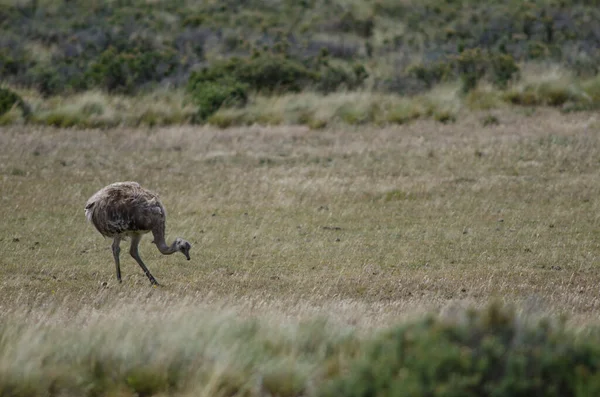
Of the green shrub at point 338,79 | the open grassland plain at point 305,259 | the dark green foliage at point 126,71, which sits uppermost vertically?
the open grassland plain at point 305,259

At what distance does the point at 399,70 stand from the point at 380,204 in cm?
1493

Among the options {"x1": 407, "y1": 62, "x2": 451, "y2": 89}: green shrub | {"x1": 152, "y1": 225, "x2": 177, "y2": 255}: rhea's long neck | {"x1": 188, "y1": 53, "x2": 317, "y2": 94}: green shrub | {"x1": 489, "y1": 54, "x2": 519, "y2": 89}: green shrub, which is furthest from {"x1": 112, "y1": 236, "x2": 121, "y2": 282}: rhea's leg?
{"x1": 407, "y1": 62, "x2": 451, "y2": 89}: green shrub

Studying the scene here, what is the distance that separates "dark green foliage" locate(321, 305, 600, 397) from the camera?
564 cm

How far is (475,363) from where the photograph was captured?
19.1 feet

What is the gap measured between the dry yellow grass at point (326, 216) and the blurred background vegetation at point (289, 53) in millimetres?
1984

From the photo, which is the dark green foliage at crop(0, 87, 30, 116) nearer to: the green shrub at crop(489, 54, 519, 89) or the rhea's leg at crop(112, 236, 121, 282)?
the rhea's leg at crop(112, 236, 121, 282)

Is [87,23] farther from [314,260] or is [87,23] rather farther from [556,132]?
[314,260]

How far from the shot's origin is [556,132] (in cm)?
2105

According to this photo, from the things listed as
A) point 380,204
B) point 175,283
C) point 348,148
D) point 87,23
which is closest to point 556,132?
point 348,148

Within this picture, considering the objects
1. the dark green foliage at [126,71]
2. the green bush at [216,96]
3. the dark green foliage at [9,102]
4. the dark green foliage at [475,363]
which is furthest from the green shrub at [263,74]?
the dark green foliage at [475,363]

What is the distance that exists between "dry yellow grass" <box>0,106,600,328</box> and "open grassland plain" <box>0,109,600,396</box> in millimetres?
54

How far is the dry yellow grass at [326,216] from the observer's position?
10.5m

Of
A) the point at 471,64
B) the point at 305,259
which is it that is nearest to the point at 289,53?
the point at 471,64

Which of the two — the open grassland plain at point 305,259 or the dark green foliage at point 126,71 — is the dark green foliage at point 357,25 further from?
the open grassland plain at point 305,259
